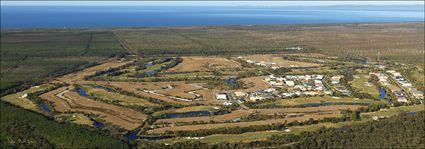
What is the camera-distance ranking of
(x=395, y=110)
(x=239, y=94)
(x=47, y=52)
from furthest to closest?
(x=47, y=52) < (x=239, y=94) < (x=395, y=110)

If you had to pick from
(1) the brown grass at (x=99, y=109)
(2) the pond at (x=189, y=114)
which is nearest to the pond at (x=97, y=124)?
(1) the brown grass at (x=99, y=109)

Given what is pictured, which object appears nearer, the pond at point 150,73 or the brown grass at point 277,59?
the pond at point 150,73

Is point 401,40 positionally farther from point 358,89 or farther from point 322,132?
point 322,132

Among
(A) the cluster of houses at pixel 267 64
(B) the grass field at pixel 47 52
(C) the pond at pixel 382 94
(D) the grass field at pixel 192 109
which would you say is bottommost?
(C) the pond at pixel 382 94

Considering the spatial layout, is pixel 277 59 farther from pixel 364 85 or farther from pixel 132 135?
pixel 132 135

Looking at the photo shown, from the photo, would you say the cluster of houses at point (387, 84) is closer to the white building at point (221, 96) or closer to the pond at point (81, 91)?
the white building at point (221, 96)

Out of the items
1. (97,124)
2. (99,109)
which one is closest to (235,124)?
(97,124)
